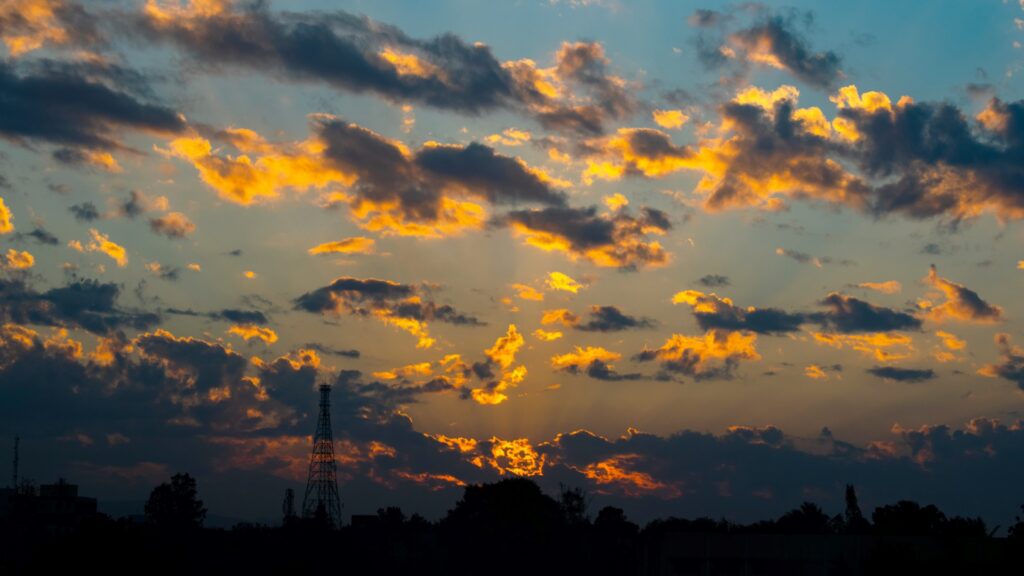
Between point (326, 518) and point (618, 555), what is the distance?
4005cm

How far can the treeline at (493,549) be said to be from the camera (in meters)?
86.9

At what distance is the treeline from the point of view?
86.9 meters

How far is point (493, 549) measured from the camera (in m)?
175

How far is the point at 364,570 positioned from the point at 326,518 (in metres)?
11.1

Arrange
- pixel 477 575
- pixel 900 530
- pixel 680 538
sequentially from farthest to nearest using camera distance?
1. pixel 900 530
2. pixel 477 575
3. pixel 680 538

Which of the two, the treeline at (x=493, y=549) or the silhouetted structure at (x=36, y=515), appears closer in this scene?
the treeline at (x=493, y=549)

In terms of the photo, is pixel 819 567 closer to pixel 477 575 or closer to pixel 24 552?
pixel 477 575

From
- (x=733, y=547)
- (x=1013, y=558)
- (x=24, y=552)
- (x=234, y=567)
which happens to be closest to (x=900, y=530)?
(x=733, y=547)

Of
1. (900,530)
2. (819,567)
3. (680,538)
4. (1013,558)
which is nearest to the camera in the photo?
(1013,558)

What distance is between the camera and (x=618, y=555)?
6171 inches

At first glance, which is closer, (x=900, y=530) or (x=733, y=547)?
(x=733, y=547)

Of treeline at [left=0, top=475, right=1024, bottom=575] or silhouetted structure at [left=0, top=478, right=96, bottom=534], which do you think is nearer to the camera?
treeline at [left=0, top=475, right=1024, bottom=575]

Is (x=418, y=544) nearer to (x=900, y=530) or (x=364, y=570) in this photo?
(x=364, y=570)

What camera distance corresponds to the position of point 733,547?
398 ft
